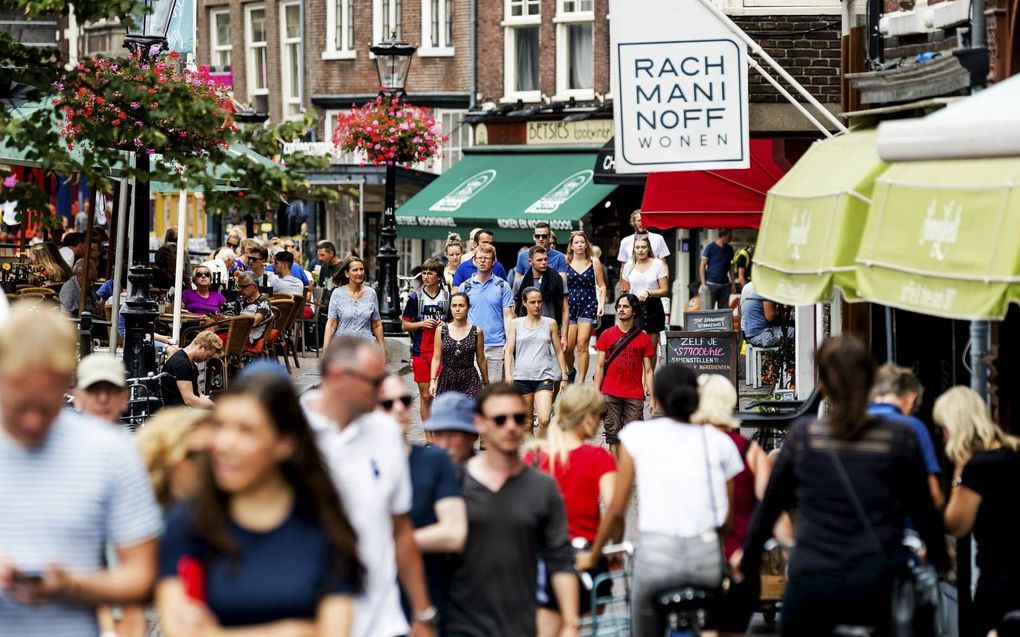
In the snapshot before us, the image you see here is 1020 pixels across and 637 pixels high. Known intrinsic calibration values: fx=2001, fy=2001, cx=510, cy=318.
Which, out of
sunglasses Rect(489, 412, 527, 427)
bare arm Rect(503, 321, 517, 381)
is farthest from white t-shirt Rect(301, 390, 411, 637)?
bare arm Rect(503, 321, 517, 381)

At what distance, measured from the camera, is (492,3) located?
128 ft

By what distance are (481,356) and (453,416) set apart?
8930 mm

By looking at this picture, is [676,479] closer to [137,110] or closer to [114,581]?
[114,581]

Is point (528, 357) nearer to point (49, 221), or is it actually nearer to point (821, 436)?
point (49, 221)

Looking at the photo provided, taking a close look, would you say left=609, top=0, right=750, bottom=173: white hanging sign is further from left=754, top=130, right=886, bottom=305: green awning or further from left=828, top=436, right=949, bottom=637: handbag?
left=828, top=436, right=949, bottom=637: handbag

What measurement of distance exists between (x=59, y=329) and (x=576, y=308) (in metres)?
16.5

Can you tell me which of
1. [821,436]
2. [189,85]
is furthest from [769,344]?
[821,436]

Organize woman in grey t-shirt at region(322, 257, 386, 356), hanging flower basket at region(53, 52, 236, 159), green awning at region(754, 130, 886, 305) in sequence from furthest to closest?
woman in grey t-shirt at region(322, 257, 386, 356), hanging flower basket at region(53, 52, 236, 159), green awning at region(754, 130, 886, 305)

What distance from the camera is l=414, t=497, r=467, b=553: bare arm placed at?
6875 mm

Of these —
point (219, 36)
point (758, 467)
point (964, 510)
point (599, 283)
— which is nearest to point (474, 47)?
point (219, 36)

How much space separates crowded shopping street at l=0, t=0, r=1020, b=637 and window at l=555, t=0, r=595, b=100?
46.2ft

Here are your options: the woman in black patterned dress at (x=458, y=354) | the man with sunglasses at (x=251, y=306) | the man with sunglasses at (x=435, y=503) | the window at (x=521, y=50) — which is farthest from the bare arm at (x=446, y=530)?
the window at (x=521, y=50)

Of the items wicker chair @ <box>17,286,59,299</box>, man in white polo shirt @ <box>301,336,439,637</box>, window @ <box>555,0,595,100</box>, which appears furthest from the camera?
window @ <box>555,0,595,100</box>

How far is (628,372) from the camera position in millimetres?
15328
